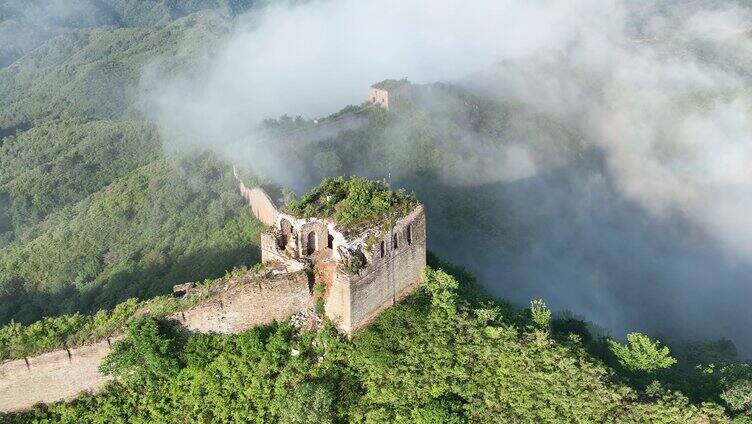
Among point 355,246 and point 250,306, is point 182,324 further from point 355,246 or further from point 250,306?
point 355,246

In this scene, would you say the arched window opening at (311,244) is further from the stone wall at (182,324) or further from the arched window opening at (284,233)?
the stone wall at (182,324)

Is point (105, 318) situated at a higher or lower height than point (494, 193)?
higher

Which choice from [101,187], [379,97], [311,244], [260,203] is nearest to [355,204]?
[311,244]

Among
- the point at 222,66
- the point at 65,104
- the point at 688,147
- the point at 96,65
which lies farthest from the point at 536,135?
the point at 96,65

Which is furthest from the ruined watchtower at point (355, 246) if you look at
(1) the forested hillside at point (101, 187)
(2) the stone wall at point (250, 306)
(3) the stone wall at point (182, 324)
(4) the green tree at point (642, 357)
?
(1) the forested hillside at point (101, 187)

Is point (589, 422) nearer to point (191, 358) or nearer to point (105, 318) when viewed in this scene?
point (191, 358)
